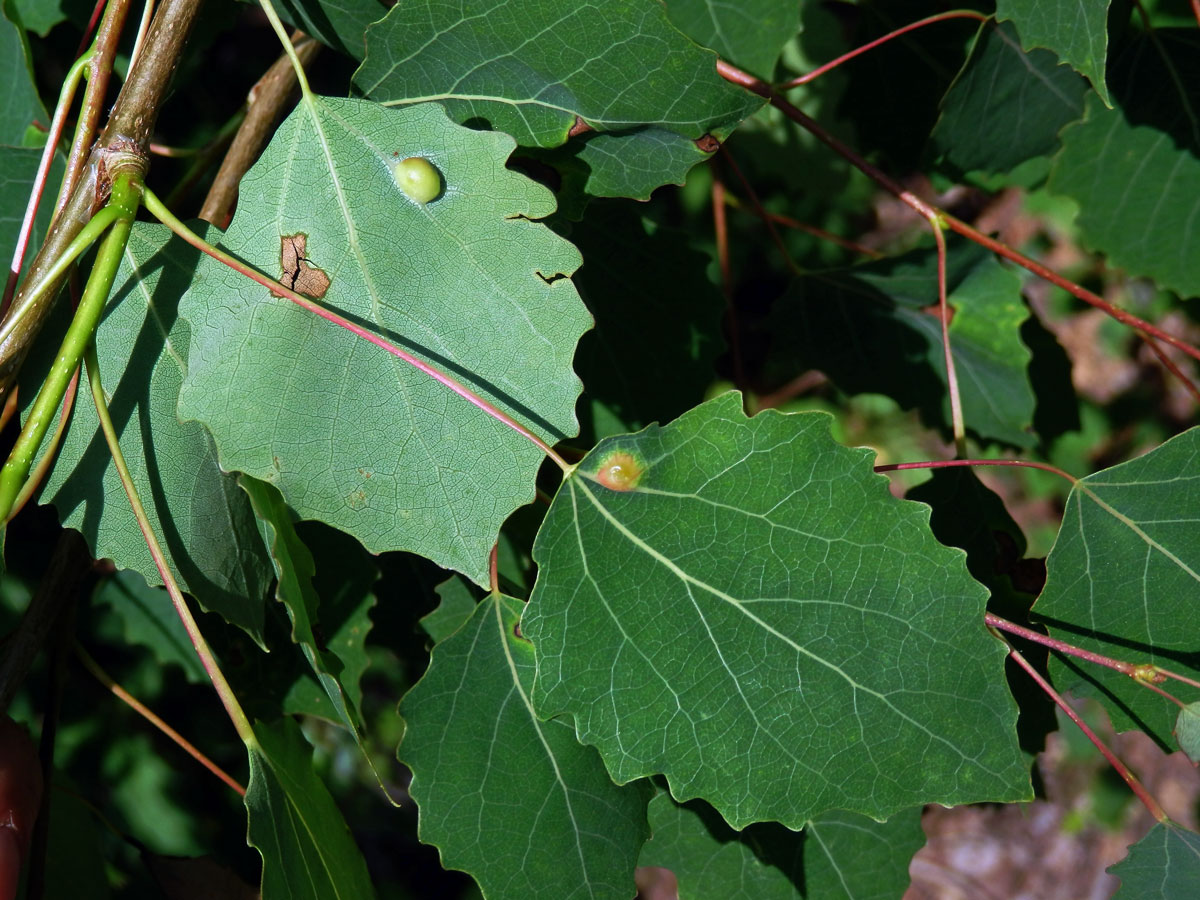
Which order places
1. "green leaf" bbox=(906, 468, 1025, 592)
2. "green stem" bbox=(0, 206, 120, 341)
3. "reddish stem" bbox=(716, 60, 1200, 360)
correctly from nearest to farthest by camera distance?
"green stem" bbox=(0, 206, 120, 341)
"reddish stem" bbox=(716, 60, 1200, 360)
"green leaf" bbox=(906, 468, 1025, 592)

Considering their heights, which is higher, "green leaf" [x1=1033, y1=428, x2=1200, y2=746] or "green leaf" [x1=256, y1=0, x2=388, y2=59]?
"green leaf" [x1=256, y1=0, x2=388, y2=59]

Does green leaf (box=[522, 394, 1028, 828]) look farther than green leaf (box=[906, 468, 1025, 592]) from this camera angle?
No

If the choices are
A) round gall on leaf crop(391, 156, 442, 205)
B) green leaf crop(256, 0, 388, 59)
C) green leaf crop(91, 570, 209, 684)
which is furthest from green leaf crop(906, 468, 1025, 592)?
green leaf crop(91, 570, 209, 684)

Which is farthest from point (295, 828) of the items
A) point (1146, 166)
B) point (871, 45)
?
point (1146, 166)

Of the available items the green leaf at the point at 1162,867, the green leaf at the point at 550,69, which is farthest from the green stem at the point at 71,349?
the green leaf at the point at 1162,867

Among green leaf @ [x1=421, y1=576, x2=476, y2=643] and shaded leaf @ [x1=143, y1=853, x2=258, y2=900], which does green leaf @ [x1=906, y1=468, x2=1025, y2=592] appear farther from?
shaded leaf @ [x1=143, y1=853, x2=258, y2=900]

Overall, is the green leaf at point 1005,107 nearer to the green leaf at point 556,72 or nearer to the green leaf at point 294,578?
the green leaf at point 556,72

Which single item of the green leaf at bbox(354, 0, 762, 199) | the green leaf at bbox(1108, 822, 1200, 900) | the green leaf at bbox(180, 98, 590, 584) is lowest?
the green leaf at bbox(1108, 822, 1200, 900)
